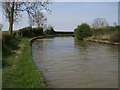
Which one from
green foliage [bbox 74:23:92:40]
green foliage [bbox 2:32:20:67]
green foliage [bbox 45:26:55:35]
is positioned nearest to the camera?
green foliage [bbox 2:32:20:67]

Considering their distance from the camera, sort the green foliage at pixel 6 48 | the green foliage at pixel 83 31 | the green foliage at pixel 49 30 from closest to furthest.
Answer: the green foliage at pixel 6 48
the green foliage at pixel 83 31
the green foliage at pixel 49 30

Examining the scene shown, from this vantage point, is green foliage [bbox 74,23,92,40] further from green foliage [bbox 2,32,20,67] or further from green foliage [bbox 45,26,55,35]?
green foliage [bbox 45,26,55,35]

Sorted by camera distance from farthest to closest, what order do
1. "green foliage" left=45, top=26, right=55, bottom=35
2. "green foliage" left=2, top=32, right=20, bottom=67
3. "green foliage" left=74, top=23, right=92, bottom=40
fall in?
"green foliage" left=45, top=26, right=55, bottom=35 < "green foliage" left=74, top=23, right=92, bottom=40 < "green foliage" left=2, top=32, right=20, bottom=67

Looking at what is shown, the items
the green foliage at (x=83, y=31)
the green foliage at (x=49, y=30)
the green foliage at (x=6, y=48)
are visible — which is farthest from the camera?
the green foliage at (x=49, y=30)

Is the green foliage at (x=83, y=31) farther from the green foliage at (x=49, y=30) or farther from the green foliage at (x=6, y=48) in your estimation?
the green foliage at (x=49, y=30)

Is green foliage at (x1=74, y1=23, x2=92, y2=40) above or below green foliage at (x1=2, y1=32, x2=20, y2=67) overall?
above

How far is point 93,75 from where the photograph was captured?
781 centimetres

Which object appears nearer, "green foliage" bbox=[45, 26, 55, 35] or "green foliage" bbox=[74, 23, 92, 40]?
"green foliage" bbox=[74, 23, 92, 40]

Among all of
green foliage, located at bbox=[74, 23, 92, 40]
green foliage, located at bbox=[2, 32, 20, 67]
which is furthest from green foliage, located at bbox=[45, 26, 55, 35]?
green foliage, located at bbox=[2, 32, 20, 67]

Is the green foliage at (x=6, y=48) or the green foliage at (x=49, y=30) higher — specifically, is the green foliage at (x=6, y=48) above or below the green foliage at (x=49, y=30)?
below

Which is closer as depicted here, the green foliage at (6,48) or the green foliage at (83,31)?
the green foliage at (6,48)

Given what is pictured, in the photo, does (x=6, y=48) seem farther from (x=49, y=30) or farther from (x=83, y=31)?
(x=49, y=30)

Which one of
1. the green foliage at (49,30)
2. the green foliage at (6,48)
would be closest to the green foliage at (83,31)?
the green foliage at (6,48)

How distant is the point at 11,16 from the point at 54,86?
21187mm
